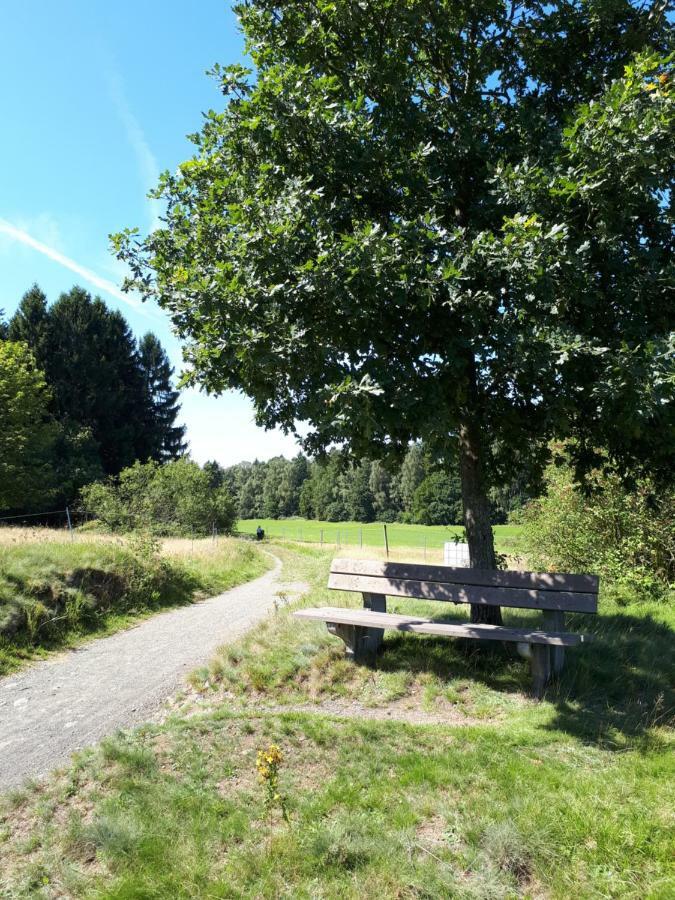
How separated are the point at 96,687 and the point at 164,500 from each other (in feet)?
74.4

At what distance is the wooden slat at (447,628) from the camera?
5.08 metres

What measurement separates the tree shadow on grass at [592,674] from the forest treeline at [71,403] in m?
25.1

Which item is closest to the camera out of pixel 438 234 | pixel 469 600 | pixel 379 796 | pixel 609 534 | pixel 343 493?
pixel 379 796

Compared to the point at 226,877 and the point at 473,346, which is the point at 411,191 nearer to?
the point at 473,346

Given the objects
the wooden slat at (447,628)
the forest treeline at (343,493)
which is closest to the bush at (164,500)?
the forest treeline at (343,493)

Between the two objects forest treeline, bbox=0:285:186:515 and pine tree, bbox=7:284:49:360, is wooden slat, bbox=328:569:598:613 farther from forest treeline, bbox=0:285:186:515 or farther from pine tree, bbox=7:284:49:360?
pine tree, bbox=7:284:49:360

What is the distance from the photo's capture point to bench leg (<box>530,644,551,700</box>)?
544 cm

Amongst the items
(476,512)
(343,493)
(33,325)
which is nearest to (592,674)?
(476,512)

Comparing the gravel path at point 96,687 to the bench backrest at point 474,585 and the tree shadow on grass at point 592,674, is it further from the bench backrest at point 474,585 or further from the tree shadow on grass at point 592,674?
the tree shadow on grass at point 592,674

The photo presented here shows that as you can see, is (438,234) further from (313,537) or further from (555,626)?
(313,537)

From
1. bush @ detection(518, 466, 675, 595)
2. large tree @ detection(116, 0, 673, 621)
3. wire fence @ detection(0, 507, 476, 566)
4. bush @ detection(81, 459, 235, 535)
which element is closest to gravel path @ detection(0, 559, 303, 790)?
large tree @ detection(116, 0, 673, 621)

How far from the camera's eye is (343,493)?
8262cm

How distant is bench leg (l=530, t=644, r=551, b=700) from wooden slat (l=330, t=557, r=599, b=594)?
60 centimetres

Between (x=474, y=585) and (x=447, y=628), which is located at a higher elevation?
(x=474, y=585)
